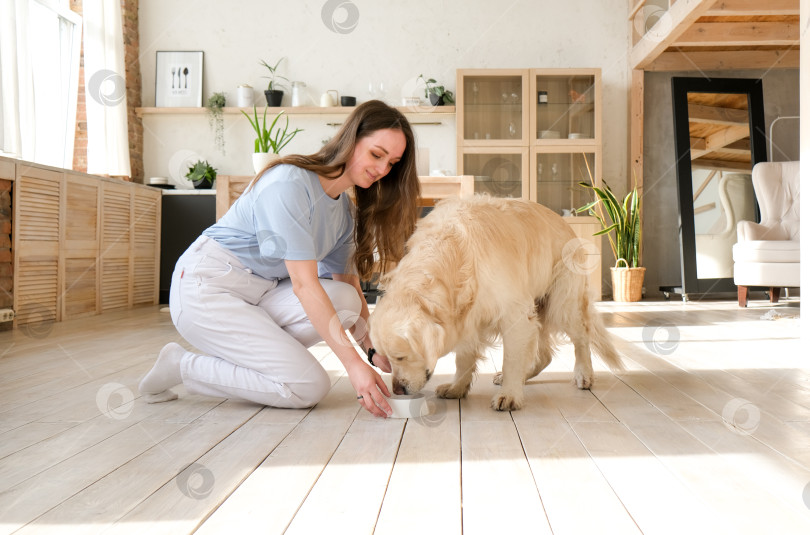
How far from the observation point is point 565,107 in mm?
6430

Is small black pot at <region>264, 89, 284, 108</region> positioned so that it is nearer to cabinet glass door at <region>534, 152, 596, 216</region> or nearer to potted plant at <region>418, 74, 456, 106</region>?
potted plant at <region>418, 74, 456, 106</region>

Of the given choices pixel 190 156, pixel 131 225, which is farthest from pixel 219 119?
pixel 131 225

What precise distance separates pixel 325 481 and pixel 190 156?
19.8 ft

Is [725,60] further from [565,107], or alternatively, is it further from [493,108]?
Result: [493,108]

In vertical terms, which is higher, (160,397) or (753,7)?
(753,7)

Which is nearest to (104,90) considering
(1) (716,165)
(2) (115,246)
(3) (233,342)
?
(2) (115,246)

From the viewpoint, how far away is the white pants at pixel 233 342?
1985 millimetres

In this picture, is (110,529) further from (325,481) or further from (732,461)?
(732,461)

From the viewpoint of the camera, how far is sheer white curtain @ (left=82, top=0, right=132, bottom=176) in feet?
18.9

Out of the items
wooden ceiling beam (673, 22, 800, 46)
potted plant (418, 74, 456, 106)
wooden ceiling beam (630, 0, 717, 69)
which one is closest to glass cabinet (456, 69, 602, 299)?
potted plant (418, 74, 456, 106)

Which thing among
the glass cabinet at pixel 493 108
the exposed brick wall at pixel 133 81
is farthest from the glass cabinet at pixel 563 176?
the exposed brick wall at pixel 133 81

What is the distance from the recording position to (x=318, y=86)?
6.73m

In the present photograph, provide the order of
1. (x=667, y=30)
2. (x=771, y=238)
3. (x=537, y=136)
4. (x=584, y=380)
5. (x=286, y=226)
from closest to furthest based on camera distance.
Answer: (x=286, y=226) → (x=584, y=380) → (x=771, y=238) → (x=667, y=30) → (x=537, y=136)

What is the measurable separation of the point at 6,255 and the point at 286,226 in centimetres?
280
